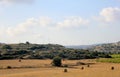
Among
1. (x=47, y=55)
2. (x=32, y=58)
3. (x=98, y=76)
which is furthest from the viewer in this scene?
(x=47, y=55)

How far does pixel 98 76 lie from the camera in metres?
44.2

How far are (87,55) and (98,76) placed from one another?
53.0m

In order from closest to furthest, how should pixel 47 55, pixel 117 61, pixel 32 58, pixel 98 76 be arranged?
pixel 98 76 → pixel 117 61 → pixel 32 58 → pixel 47 55

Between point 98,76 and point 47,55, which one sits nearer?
point 98,76

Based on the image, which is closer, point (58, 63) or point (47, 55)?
point (58, 63)

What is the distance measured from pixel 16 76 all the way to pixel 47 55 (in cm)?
4802

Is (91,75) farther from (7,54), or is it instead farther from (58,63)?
(7,54)

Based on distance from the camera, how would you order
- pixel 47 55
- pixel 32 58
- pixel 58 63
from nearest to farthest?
1. pixel 58 63
2. pixel 32 58
3. pixel 47 55

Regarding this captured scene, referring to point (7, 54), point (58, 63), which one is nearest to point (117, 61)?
point (58, 63)

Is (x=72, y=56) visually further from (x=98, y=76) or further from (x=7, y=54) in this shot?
(x=98, y=76)

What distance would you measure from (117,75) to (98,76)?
2.98 metres

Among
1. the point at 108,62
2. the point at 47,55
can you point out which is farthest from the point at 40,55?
the point at 108,62

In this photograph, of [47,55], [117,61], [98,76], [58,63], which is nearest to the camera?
[98,76]

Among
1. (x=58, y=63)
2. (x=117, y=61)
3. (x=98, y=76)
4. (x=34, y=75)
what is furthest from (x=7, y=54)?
(x=98, y=76)
